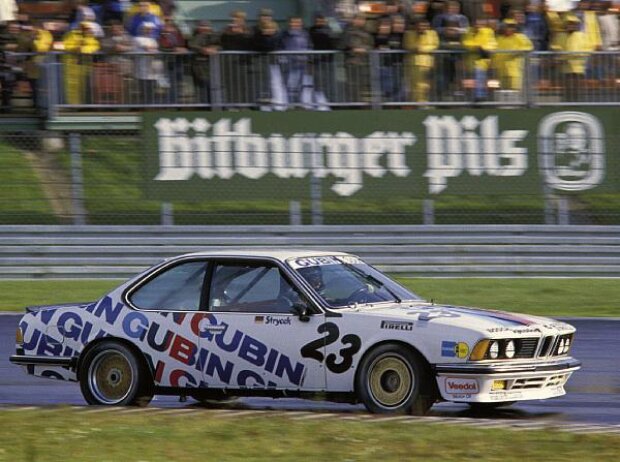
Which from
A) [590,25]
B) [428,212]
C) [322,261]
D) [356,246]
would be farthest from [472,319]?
[590,25]

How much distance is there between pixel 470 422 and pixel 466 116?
1027cm

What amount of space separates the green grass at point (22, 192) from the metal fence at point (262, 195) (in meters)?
0.01

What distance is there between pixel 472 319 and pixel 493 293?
7949mm

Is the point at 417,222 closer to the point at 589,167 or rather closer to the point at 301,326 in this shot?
the point at 589,167

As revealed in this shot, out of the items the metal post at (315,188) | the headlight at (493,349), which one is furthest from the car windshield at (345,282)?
the metal post at (315,188)

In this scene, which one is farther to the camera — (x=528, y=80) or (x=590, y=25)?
(x=590, y=25)

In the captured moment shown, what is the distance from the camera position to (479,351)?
27.2 ft

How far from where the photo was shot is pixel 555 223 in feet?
57.5

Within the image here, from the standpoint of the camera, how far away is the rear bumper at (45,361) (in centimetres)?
932

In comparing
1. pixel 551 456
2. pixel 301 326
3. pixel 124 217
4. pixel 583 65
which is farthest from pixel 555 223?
pixel 551 456

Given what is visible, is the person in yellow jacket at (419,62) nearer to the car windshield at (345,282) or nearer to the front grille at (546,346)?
the car windshield at (345,282)

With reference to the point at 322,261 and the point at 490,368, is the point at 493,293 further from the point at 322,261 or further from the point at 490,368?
the point at 490,368

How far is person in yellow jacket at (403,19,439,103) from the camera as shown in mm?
17812

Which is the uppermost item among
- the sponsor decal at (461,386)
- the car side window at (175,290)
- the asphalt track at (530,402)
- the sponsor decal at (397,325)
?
the car side window at (175,290)
